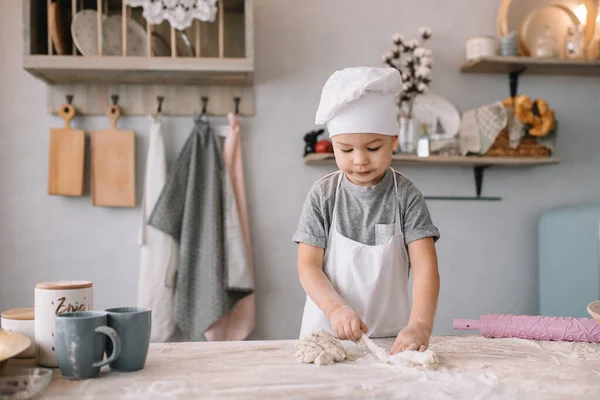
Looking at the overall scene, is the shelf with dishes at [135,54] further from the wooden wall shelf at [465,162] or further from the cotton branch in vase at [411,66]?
the cotton branch in vase at [411,66]

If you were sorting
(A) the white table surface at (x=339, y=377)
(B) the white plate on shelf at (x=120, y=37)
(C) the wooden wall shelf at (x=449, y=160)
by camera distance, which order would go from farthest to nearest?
(C) the wooden wall shelf at (x=449, y=160), (B) the white plate on shelf at (x=120, y=37), (A) the white table surface at (x=339, y=377)

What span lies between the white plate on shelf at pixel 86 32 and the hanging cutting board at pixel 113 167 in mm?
254

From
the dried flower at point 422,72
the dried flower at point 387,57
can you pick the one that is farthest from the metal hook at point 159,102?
the dried flower at point 422,72

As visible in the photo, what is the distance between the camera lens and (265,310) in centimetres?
238

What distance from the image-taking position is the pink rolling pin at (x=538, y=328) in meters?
1.14

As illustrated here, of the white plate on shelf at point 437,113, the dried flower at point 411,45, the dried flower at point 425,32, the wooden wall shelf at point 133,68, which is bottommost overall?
the white plate on shelf at point 437,113

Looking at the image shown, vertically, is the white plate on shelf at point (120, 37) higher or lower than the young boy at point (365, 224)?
higher

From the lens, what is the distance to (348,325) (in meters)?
1.05

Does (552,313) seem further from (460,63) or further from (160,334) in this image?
(160,334)

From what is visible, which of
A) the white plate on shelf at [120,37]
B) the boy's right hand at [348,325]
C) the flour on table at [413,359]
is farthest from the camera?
the white plate on shelf at [120,37]

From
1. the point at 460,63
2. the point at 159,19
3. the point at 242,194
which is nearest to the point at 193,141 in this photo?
the point at 242,194

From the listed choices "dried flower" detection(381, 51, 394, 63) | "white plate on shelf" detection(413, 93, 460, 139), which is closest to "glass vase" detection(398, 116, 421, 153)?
"white plate on shelf" detection(413, 93, 460, 139)

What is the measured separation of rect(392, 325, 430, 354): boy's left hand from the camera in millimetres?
1004

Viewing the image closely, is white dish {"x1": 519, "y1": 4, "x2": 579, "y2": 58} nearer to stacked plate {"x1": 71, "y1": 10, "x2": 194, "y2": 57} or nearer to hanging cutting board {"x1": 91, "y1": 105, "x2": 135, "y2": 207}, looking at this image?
stacked plate {"x1": 71, "y1": 10, "x2": 194, "y2": 57}
